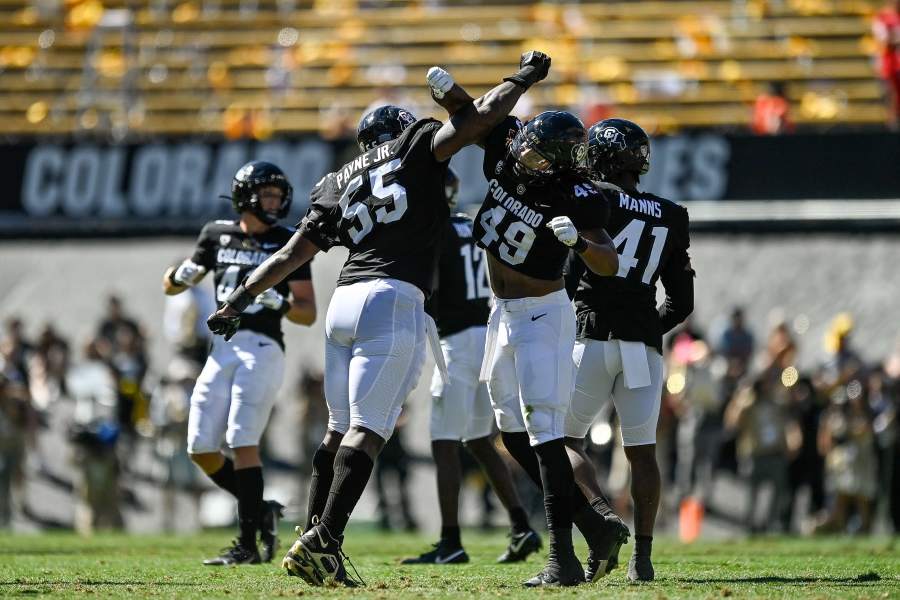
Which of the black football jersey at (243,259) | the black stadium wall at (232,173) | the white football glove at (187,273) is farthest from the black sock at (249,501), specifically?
the black stadium wall at (232,173)

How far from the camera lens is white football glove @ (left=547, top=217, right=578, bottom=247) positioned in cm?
636

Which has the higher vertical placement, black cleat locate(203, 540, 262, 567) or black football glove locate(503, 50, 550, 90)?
black football glove locate(503, 50, 550, 90)

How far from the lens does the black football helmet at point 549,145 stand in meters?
6.63

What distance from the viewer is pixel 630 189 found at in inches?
295

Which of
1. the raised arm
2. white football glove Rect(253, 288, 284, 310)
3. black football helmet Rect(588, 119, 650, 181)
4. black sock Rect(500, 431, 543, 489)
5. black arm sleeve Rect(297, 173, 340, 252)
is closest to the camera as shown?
the raised arm

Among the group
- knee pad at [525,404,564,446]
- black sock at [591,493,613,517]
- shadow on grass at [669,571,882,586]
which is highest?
knee pad at [525,404,564,446]

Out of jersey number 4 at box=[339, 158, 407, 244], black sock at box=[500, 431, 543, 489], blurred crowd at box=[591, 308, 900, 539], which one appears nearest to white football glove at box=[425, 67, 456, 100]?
jersey number 4 at box=[339, 158, 407, 244]

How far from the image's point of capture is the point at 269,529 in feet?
27.8

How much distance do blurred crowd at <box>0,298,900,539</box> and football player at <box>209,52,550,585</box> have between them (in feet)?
26.6

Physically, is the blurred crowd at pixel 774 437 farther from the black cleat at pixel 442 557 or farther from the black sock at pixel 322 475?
the black sock at pixel 322 475

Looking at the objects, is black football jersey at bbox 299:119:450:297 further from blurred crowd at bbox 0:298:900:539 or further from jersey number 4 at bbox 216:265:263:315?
blurred crowd at bbox 0:298:900:539

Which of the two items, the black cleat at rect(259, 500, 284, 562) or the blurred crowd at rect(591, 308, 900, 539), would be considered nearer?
the black cleat at rect(259, 500, 284, 562)

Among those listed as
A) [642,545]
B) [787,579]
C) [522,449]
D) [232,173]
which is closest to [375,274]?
[522,449]

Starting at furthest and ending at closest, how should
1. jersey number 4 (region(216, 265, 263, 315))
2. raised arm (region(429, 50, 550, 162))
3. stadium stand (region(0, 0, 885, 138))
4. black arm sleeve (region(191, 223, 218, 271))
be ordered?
stadium stand (region(0, 0, 885, 138)) < black arm sleeve (region(191, 223, 218, 271)) < jersey number 4 (region(216, 265, 263, 315)) < raised arm (region(429, 50, 550, 162))
